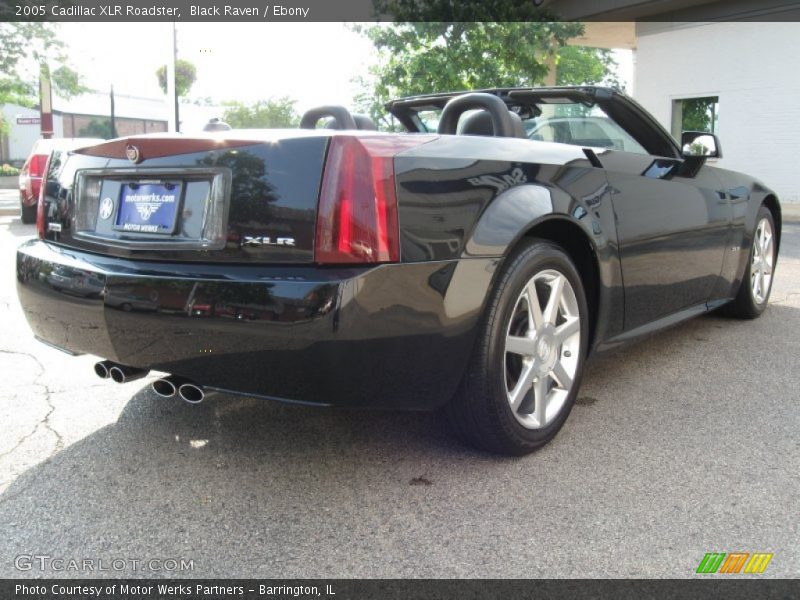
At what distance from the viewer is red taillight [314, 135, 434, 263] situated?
86.7 inches

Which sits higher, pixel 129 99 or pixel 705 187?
pixel 129 99

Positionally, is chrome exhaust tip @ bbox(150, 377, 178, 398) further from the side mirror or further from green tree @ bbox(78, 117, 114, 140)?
green tree @ bbox(78, 117, 114, 140)

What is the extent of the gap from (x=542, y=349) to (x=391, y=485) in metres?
0.76

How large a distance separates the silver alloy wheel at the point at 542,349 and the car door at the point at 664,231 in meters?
0.46

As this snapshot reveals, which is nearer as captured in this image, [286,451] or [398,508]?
[398,508]

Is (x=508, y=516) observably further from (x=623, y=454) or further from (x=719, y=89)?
(x=719, y=89)

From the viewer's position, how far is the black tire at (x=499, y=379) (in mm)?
2508

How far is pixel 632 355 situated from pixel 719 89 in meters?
15.0

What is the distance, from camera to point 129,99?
64.8m

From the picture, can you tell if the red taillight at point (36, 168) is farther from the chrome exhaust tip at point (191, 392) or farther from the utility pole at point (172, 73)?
the chrome exhaust tip at point (191, 392)

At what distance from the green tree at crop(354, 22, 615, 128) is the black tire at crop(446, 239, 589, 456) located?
1361cm

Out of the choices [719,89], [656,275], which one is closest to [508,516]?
[656,275]

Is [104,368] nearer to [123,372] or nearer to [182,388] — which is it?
[123,372]

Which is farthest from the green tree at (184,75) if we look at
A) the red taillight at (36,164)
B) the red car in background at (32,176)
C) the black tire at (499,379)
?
the black tire at (499,379)
